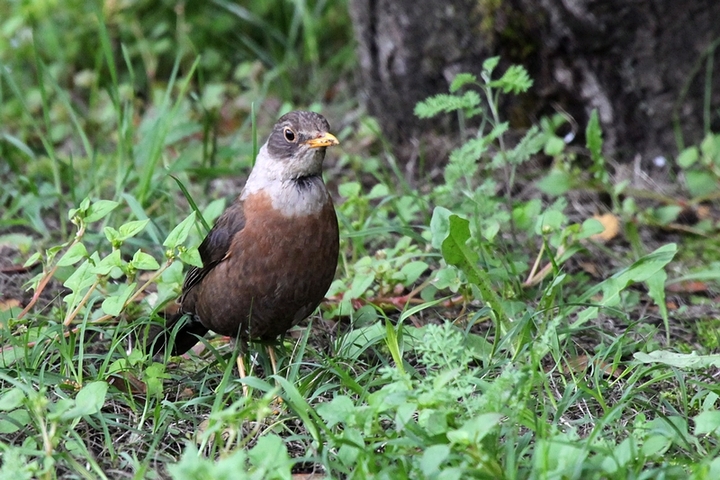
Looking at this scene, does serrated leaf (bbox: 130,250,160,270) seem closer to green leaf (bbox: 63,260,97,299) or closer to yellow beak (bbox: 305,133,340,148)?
green leaf (bbox: 63,260,97,299)

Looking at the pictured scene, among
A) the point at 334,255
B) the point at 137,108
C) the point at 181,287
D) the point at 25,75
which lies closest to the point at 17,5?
the point at 25,75

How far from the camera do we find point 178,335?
4.53m

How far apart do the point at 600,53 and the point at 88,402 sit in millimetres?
4158

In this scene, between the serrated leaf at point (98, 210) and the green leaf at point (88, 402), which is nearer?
the green leaf at point (88, 402)

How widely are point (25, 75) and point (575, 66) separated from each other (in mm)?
4638

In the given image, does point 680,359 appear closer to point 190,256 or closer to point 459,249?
point 459,249

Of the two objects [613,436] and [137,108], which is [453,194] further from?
[137,108]

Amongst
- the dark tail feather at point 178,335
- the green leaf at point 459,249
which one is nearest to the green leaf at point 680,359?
the green leaf at point 459,249

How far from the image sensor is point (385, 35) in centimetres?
662

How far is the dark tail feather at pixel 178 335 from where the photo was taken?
4.38 meters

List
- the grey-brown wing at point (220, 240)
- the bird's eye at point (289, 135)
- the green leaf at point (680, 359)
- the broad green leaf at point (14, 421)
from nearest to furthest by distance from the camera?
the broad green leaf at point (14, 421), the green leaf at point (680, 359), the grey-brown wing at point (220, 240), the bird's eye at point (289, 135)

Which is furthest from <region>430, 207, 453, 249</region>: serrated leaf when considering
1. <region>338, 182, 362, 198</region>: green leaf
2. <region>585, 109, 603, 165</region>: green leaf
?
<region>585, 109, 603, 165</region>: green leaf

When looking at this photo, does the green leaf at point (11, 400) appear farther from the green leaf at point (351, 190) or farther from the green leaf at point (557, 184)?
the green leaf at point (557, 184)

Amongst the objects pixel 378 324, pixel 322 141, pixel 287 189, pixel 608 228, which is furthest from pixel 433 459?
pixel 608 228
